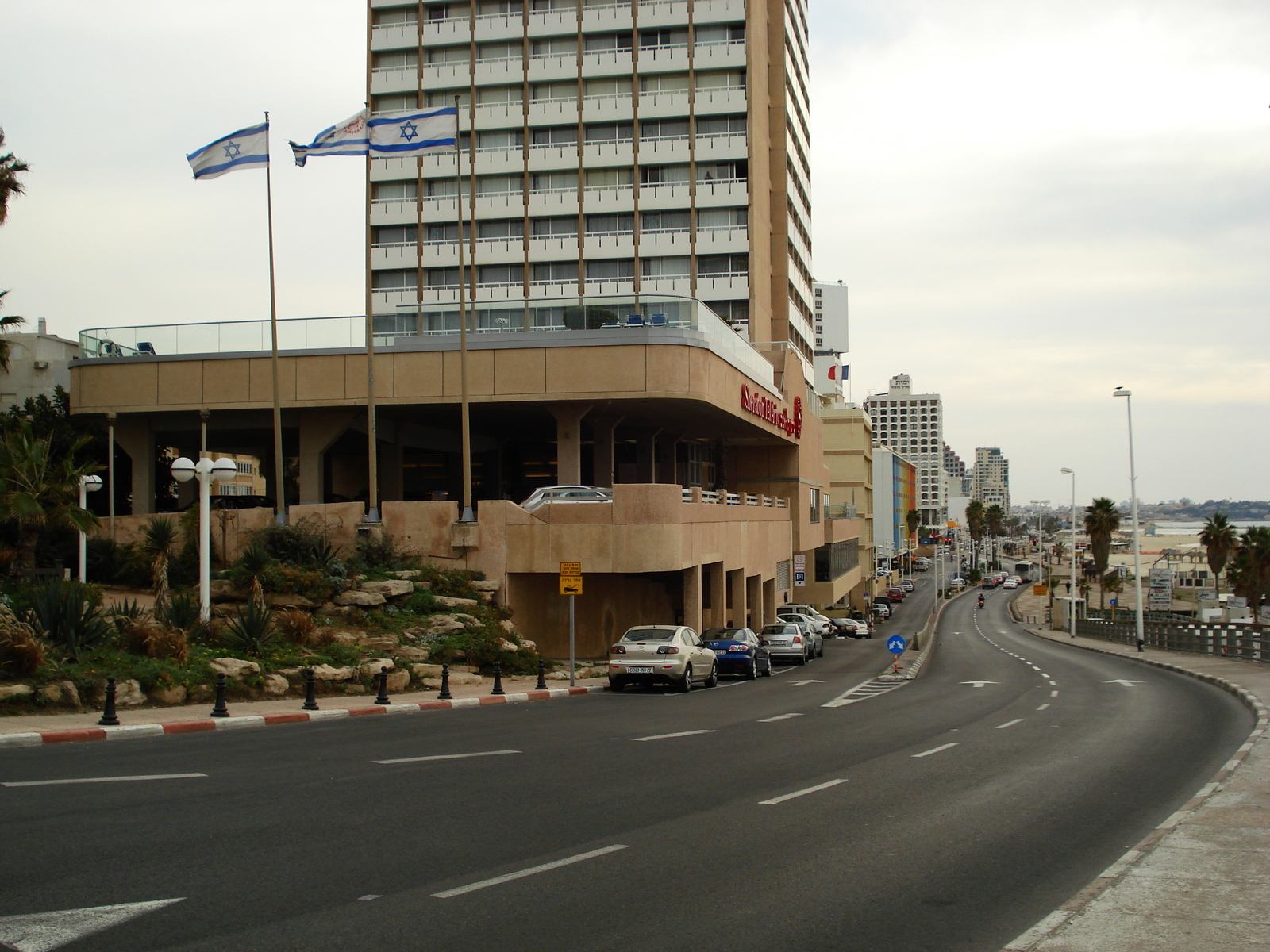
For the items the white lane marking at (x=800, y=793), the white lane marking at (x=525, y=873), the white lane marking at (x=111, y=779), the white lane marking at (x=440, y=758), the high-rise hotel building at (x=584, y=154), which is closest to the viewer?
the white lane marking at (x=525, y=873)

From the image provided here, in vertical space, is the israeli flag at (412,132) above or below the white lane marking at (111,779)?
above

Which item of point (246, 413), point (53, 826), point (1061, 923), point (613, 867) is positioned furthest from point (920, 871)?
point (246, 413)

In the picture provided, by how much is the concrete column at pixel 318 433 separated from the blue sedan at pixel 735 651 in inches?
648

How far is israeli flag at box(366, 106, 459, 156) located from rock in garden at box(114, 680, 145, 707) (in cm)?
1706

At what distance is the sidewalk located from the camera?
13664 millimetres

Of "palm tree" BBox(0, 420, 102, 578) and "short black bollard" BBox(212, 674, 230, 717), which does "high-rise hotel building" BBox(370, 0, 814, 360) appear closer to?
"palm tree" BBox(0, 420, 102, 578)

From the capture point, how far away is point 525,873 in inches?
303

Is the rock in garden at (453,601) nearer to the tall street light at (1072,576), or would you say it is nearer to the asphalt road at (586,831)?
the asphalt road at (586,831)

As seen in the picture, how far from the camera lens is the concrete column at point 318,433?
39375 millimetres

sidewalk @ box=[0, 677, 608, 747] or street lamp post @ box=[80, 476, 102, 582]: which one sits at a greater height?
street lamp post @ box=[80, 476, 102, 582]

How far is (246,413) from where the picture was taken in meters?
40.4

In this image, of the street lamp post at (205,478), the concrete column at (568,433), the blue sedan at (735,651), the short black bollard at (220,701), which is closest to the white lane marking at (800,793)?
the short black bollard at (220,701)

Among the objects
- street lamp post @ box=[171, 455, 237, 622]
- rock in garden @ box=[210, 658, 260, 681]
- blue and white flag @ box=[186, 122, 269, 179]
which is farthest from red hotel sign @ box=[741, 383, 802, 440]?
rock in garden @ box=[210, 658, 260, 681]

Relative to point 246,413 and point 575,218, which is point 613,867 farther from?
point 575,218
